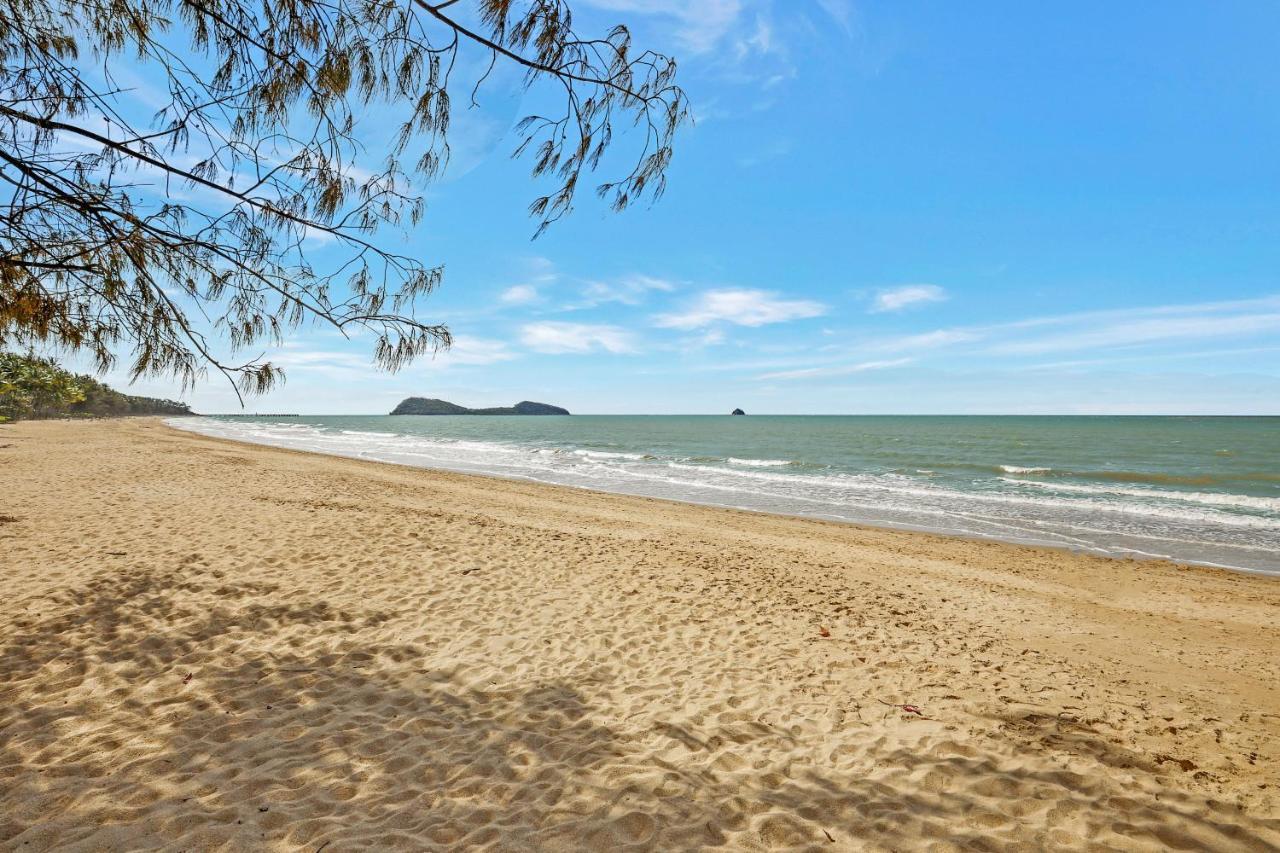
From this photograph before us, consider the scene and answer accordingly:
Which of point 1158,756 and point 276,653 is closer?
point 1158,756

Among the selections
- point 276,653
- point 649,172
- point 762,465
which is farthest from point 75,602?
point 762,465

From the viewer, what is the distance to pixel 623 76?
11.2 ft

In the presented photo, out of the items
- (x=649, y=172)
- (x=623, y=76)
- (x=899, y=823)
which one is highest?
(x=623, y=76)

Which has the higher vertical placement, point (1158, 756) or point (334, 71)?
point (334, 71)

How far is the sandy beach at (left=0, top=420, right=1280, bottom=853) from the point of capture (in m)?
3.36

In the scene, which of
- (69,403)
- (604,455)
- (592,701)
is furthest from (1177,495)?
(69,403)

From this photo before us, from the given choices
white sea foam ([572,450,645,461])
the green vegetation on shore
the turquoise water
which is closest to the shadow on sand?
the turquoise water

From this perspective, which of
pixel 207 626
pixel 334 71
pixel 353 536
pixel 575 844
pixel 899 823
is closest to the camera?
pixel 575 844

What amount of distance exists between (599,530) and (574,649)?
6816mm

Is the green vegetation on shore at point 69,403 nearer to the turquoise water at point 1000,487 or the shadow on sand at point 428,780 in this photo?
the turquoise water at point 1000,487

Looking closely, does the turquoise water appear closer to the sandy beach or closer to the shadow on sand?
the sandy beach

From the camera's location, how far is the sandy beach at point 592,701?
3.36 m

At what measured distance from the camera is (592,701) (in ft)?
15.9

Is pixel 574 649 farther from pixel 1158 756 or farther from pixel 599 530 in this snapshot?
pixel 599 530
